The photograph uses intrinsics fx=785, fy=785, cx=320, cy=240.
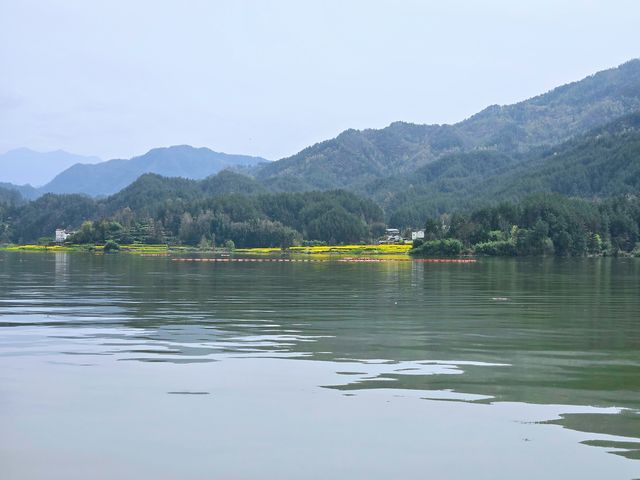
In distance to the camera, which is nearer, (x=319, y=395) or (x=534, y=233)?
(x=319, y=395)

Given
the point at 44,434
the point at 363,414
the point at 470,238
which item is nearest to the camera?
the point at 44,434

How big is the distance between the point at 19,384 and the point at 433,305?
28573 millimetres

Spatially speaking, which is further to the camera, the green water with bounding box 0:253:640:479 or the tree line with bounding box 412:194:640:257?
the tree line with bounding box 412:194:640:257

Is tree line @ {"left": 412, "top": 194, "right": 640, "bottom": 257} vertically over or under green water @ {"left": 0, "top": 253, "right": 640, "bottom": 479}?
over

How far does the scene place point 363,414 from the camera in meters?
17.1

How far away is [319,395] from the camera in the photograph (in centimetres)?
1919

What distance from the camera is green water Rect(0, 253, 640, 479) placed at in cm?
1402

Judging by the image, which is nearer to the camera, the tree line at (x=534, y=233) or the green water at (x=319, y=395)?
the green water at (x=319, y=395)

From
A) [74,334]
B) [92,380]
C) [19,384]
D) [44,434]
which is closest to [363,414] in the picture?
[44,434]

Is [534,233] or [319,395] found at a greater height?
[534,233]

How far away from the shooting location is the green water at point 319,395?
14.0 metres

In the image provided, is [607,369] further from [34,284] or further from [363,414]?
[34,284]

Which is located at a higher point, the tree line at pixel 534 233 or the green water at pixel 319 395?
the tree line at pixel 534 233

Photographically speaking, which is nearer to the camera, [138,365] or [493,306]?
[138,365]
